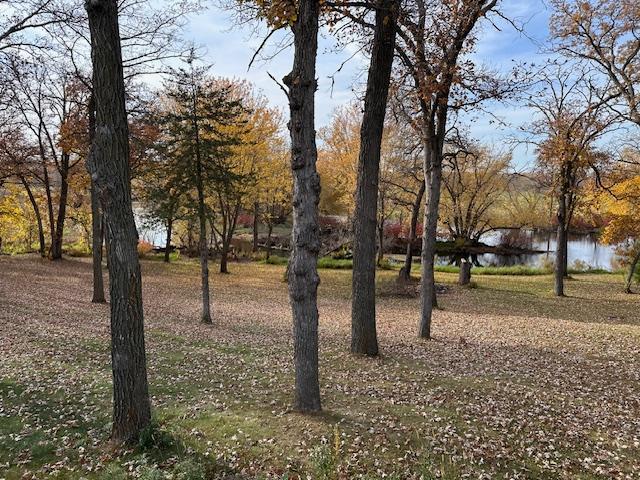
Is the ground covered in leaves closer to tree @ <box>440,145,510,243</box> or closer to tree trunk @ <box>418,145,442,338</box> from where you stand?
tree trunk @ <box>418,145,442,338</box>

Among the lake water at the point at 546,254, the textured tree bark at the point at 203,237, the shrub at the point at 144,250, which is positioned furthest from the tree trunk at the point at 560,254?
the shrub at the point at 144,250

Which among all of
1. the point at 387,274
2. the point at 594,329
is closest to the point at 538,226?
the point at 387,274

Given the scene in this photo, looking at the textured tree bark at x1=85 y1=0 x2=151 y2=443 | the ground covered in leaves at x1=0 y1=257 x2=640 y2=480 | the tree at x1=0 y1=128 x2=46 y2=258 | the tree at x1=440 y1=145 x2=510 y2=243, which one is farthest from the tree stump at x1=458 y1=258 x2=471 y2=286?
the tree at x1=0 y1=128 x2=46 y2=258

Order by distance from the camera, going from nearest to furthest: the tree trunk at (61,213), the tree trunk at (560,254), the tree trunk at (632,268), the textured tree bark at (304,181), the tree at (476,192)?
1. the textured tree bark at (304,181)
2. the tree trunk at (560,254)
3. the tree trunk at (632,268)
4. the tree trunk at (61,213)
5. the tree at (476,192)

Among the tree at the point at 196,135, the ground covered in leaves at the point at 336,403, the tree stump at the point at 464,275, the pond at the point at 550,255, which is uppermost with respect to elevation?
the tree at the point at 196,135

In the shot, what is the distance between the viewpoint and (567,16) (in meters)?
15.5

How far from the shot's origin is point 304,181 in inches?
→ 195

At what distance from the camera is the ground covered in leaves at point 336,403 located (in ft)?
14.0

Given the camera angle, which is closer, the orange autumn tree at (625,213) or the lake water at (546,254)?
the orange autumn tree at (625,213)

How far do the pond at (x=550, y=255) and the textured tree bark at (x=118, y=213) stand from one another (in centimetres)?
3016

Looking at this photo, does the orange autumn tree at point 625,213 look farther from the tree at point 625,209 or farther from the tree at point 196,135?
the tree at point 196,135

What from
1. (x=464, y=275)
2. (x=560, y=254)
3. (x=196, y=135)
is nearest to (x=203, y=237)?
(x=196, y=135)

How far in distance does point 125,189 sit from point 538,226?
37.8m

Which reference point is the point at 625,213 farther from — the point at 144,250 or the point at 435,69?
the point at 144,250
